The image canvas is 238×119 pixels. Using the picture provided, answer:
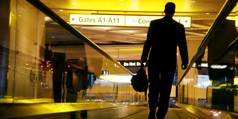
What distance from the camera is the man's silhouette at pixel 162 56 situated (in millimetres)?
7150

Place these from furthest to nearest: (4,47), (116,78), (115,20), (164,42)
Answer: (115,20) < (116,78) < (164,42) < (4,47)

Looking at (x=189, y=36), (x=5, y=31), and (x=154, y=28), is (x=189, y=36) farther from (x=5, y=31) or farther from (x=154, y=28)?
(x=5, y=31)

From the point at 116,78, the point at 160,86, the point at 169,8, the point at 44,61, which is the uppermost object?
the point at 169,8

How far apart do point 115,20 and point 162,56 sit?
37.8ft

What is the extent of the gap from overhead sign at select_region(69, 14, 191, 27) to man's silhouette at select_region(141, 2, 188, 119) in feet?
35.8

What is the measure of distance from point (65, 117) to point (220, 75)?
2.54 m

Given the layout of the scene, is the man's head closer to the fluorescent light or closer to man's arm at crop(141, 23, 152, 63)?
man's arm at crop(141, 23, 152, 63)

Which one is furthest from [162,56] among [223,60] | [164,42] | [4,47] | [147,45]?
[4,47]

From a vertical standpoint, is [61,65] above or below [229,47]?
below

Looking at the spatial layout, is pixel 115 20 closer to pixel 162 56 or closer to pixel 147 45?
pixel 147 45

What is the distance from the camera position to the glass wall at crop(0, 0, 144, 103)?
5.61m

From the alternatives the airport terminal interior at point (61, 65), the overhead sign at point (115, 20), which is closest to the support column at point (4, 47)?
the airport terminal interior at point (61, 65)

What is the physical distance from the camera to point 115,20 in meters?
18.5

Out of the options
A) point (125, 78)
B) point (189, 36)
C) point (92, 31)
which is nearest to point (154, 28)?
point (125, 78)
